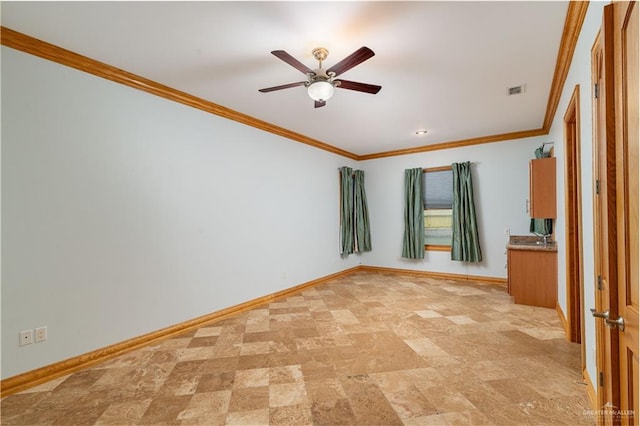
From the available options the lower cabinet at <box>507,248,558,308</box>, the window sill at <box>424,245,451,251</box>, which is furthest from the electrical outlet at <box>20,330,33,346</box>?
the window sill at <box>424,245,451,251</box>

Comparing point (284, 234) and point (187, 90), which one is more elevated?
point (187, 90)

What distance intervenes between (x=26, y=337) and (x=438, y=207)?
606 centimetres

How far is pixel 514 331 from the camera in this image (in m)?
3.04

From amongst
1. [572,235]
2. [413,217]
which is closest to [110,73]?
[572,235]

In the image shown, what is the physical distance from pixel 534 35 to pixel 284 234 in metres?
3.74

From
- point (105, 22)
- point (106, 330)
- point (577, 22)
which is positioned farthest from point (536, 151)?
point (106, 330)

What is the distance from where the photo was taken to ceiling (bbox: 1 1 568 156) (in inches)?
76.9

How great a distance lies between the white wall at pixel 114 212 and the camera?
7.11 ft

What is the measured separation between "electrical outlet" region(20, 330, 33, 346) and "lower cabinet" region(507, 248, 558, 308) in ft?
17.3

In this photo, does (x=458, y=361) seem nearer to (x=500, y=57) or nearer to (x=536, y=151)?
(x=500, y=57)

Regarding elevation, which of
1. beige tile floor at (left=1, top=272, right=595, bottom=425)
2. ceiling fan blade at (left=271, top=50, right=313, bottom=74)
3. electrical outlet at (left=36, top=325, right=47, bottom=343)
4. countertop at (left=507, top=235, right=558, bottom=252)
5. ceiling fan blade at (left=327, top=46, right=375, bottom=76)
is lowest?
beige tile floor at (left=1, top=272, right=595, bottom=425)

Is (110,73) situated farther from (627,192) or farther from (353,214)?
(353,214)

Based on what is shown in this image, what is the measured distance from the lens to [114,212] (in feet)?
8.69

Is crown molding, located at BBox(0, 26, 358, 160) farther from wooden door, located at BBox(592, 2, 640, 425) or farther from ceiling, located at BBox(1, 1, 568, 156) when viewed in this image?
wooden door, located at BBox(592, 2, 640, 425)
